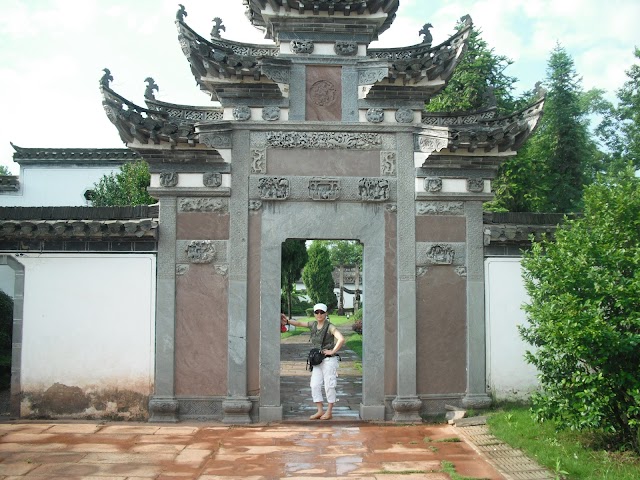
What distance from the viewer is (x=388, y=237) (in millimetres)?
8281

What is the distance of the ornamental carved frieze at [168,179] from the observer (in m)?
8.16

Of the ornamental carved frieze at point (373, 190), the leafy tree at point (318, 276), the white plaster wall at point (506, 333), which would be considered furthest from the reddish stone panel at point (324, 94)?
the leafy tree at point (318, 276)

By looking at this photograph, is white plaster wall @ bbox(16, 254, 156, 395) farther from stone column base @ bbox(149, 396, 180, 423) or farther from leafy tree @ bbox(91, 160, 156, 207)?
leafy tree @ bbox(91, 160, 156, 207)

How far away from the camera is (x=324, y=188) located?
8227 millimetres

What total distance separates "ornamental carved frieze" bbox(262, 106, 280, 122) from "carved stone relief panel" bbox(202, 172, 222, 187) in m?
1.01

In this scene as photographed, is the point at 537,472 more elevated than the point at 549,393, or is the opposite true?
the point at 549,393

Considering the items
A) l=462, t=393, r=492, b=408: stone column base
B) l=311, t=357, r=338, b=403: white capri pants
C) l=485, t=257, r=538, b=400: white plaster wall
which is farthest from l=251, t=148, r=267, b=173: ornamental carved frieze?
l=462, t=393, r=492, b=408: stone column base

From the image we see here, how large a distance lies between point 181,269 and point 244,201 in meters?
1.24

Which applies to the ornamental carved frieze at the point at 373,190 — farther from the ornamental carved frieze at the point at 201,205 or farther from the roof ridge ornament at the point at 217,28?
the roof ridge ornament at the point at 217,28

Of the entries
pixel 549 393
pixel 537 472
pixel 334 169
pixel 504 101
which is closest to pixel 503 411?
pixel 549 393

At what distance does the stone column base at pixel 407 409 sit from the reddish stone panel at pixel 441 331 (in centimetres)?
21

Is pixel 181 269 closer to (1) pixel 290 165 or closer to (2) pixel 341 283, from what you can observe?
(1) pixel 290 165

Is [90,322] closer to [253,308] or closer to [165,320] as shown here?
[165,320]

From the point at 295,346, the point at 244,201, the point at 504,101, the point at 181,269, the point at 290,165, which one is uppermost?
the point at 504,101
